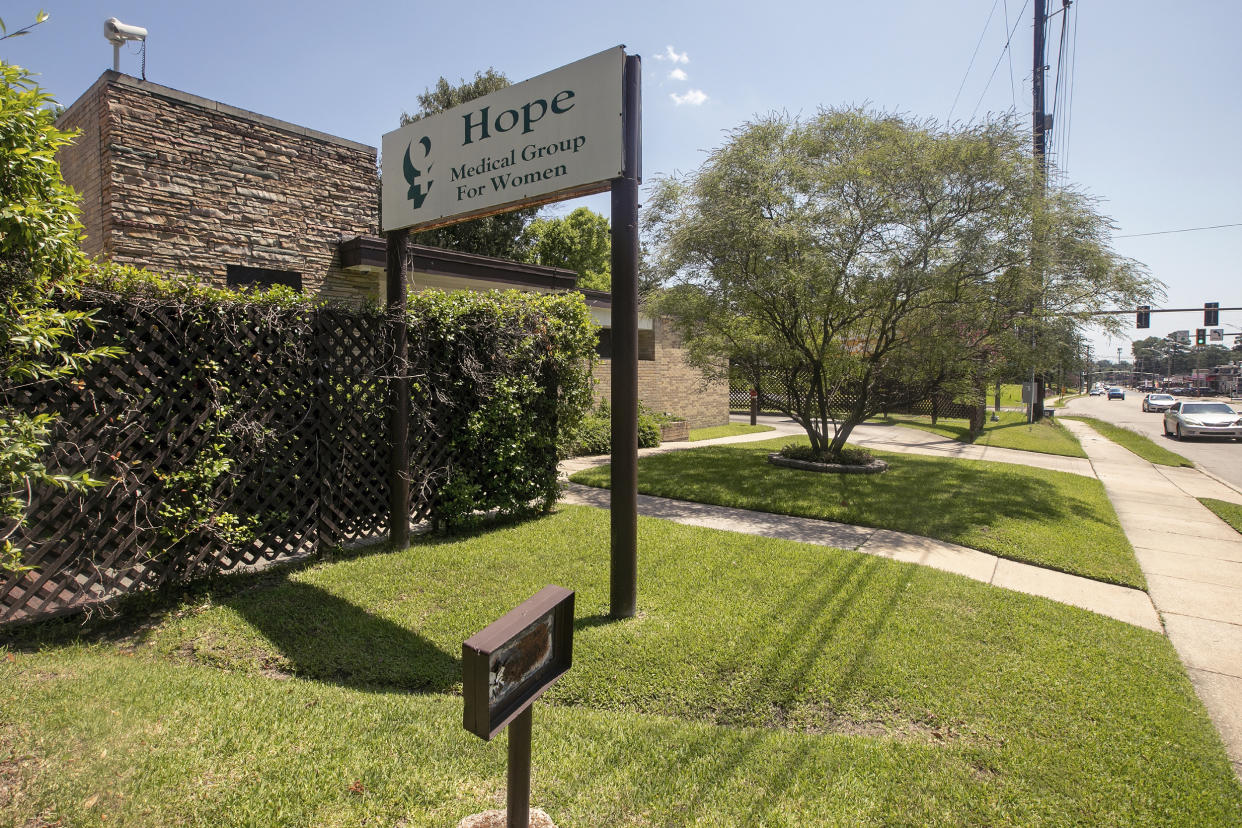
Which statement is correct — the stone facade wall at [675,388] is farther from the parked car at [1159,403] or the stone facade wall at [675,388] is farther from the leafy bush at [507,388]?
the parked car at [1159,403]

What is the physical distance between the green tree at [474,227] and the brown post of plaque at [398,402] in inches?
820

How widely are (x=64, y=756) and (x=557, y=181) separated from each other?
3.86 meters

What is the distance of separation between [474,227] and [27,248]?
83.9ft

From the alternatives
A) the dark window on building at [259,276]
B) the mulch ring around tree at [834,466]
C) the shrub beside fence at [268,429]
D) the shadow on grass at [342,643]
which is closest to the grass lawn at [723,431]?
the mulch ring around tree at [834,466]

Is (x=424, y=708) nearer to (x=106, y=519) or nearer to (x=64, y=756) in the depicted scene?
(x=64, y=756)

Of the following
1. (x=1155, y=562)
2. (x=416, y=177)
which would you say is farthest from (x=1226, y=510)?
(x=416, y=177)

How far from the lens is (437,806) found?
2393mm

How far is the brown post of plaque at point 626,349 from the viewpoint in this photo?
13.4 ft

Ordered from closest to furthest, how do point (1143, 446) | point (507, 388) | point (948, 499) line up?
1. point (507, 388)
2. point (948, 499)
3. point (1143, 446)

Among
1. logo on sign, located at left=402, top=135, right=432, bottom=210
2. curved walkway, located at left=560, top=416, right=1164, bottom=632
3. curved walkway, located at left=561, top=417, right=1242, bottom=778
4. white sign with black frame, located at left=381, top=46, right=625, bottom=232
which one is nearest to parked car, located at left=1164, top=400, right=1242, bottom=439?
curved walkway, located at left=561, top=417, right=1242, bottom=778

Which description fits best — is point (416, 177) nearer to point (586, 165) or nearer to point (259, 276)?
point (586, 165)

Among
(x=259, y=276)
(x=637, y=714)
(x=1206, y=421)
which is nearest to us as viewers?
(x=637, y=714)

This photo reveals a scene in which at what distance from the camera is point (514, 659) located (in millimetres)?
1841

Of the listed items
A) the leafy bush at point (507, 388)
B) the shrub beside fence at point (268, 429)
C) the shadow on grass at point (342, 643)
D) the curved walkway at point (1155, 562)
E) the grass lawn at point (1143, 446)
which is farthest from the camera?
the grass lawn at point (1143, 446)
